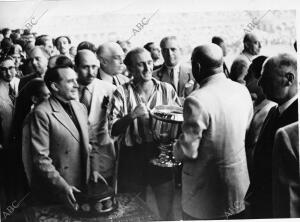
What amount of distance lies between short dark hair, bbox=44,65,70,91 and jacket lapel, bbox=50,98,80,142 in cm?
10

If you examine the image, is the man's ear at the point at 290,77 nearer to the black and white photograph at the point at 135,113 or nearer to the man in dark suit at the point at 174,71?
the black and white photograph at the point at 135,113

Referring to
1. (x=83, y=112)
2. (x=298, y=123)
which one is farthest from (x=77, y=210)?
(x=298, y=123)

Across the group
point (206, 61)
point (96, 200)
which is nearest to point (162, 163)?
point (96, 200)

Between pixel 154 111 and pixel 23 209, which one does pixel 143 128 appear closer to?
pixel 154 111

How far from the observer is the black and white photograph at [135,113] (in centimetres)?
244

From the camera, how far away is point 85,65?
245 centimetres

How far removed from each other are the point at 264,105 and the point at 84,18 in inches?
48.5

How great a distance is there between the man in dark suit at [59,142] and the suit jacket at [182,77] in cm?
51

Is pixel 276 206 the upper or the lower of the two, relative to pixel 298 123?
lower

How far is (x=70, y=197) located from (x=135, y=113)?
2.13 ft

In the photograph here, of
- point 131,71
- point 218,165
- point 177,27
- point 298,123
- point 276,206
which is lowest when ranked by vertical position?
point 276,206

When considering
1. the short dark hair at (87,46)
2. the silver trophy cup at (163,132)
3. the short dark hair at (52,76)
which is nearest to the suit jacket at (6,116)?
the short dark hair at (52,76)

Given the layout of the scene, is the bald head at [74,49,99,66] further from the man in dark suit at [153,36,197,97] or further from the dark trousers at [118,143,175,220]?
the dark trousers at [118,143,175,220]

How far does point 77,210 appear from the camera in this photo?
96.7 inches
